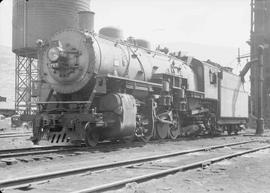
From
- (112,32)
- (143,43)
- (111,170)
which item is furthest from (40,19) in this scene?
(111,170)

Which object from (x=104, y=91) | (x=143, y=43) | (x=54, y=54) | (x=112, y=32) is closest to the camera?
(x=104, y=91)

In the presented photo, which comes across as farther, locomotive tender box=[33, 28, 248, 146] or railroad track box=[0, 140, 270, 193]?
locomotive tender box=[33, 28, 248, 146]

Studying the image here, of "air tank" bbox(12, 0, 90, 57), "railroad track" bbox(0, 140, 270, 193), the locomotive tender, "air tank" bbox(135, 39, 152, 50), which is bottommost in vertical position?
"railroad track" bbox(0, 140, 270, 193)

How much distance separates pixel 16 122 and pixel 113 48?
18.5 meters

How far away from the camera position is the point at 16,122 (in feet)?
100

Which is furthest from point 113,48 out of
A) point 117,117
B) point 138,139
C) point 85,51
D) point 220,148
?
point 220,148

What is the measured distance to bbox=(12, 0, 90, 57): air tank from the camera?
1400 inches

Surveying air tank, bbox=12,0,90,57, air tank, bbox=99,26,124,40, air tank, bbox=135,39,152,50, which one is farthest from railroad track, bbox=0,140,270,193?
air tank, bbox=12,0,90,57

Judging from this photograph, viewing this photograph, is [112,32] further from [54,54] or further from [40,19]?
[40,19]

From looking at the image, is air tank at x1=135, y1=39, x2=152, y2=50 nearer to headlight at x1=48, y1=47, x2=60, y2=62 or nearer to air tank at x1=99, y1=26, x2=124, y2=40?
air tank at x1=99, y1=26, x2=124, y2=40

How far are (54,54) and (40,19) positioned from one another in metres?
23.7

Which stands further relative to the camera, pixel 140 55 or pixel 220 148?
pixel 140 55

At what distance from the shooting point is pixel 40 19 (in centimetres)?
3569

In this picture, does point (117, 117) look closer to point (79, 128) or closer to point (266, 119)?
point (79, 128)
